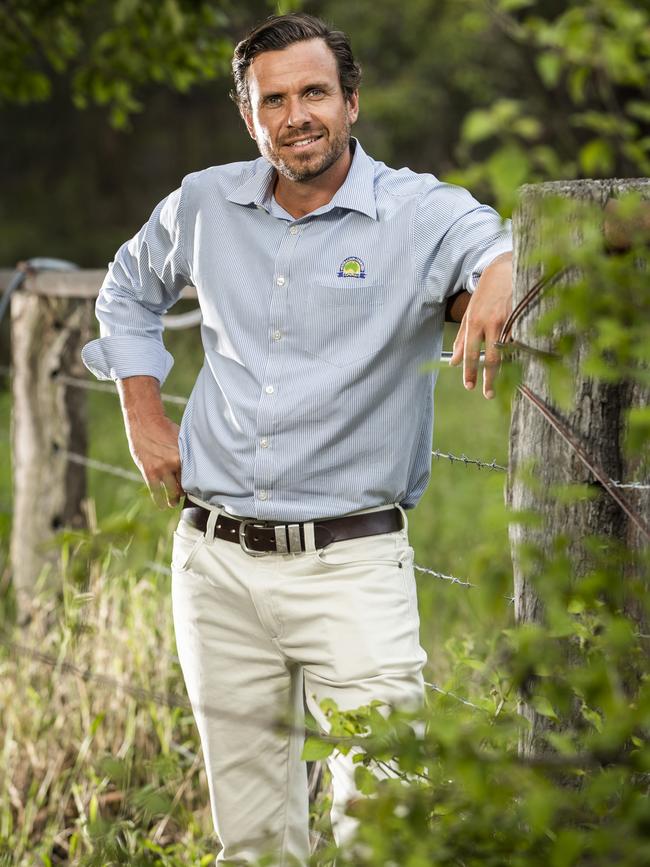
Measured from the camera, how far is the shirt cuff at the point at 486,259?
2000mm

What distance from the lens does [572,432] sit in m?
1.70

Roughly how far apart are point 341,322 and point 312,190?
305 millimetres

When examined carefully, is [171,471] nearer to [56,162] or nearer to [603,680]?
[603,680]

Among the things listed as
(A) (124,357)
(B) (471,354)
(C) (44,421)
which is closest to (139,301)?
(A) (124,357)

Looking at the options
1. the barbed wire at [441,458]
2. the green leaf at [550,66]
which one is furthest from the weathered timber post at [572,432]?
the green leaf at [550,66]

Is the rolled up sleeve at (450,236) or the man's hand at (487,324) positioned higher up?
the rolled up sleeve at (450,236)

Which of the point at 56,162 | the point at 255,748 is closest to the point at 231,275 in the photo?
the point at 255,748

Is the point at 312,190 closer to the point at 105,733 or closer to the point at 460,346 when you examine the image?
the point at 460,346

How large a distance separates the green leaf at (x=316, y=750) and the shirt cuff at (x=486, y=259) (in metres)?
0.83

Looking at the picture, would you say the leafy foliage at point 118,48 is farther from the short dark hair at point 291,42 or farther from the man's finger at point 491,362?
the man's finger at point 491,362

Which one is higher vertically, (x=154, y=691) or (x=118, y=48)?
(x=118, y=48)

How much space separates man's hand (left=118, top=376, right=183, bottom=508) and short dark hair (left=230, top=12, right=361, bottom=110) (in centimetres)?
69

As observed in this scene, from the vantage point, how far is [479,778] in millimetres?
1132

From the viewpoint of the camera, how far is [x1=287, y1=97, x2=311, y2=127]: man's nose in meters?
2.33
